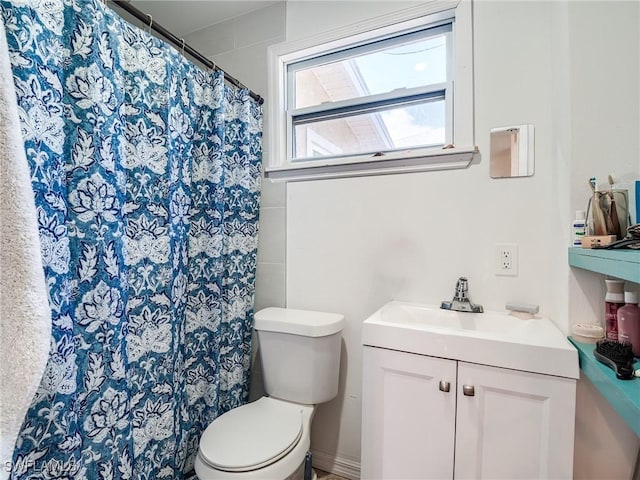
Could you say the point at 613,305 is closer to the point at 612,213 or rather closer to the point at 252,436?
the point at 612,213

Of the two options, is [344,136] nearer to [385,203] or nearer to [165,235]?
[385,203]

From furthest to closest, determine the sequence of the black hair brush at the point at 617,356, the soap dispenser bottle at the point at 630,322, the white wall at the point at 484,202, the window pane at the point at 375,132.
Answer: the window pane at the point at 375,132, the white wall at the point at 484,202, the soap dispenser bottle at the point at 630,322, the black hair brush at the point at 617,356

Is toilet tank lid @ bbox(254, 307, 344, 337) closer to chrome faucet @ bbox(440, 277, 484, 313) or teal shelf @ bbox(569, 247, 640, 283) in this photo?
chrome faucet @ bbox(440, 277, 484, 313)

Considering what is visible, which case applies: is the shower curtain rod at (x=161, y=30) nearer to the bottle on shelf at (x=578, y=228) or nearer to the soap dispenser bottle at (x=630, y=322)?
the bottle on shelf at (x=578, y=228)

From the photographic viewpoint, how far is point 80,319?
0.92 m

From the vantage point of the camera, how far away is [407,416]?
39.4 inches

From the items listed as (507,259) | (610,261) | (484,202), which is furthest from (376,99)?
(610,261)

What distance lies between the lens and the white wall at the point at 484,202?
102 centimetres

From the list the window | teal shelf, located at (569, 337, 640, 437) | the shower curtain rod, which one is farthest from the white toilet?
the shower curtain rod

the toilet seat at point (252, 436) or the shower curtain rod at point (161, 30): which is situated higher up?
the shower curtain rod at point (161, 30)

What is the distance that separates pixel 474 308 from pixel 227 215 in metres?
1.19

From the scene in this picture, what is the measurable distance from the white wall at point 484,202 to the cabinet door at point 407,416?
0.46 m

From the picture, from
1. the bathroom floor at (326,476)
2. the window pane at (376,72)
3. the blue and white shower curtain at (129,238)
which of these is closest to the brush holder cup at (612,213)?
the window pane at (376,72)

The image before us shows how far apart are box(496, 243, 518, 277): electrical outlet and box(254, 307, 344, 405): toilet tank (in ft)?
2.33
